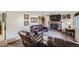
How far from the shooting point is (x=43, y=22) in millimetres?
2328

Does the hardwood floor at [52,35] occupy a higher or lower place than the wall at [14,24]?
lower

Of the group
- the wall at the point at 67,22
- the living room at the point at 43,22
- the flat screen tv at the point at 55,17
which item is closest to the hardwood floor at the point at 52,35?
the living room at the point at 43,22

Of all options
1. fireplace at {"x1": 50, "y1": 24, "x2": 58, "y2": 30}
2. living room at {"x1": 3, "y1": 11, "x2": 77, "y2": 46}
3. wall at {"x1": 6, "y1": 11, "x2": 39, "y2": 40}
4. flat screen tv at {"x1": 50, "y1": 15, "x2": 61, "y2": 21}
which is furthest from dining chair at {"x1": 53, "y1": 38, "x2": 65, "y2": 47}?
wall at {"x1": 6, "y1": 11, "x2": 39, "y2": 40}

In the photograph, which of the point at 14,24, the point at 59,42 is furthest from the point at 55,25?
the point at 14,24

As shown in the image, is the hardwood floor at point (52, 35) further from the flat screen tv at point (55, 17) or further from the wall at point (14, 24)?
the flat screen tv at point (55, 17)

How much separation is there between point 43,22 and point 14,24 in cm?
49

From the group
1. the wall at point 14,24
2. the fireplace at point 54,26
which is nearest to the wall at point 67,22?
the fireplace at point 54,26

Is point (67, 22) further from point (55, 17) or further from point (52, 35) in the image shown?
point (52, 35)

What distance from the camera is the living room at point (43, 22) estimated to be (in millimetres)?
2291

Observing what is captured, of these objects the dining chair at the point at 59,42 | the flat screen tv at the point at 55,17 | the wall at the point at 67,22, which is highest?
the flat screen tv at the point at 55,17

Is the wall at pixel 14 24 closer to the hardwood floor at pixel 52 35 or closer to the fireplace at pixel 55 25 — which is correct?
the hardwood floor at pixel 52 35

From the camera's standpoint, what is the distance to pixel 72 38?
7.47 feet
